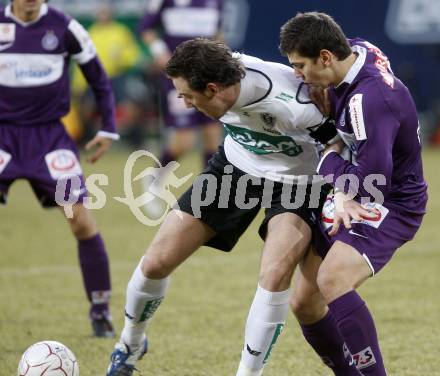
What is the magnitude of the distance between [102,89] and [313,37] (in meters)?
2.18

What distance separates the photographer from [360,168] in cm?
361

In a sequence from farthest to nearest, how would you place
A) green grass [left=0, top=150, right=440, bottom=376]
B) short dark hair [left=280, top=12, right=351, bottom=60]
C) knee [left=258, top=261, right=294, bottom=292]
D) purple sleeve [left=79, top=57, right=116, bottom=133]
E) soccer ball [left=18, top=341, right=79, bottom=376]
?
purple sleeve [left=79, top=57, right=116, bottom=133] < green grass [left=0, top=150, right=440, bottom=376] < soccer ball [left=18, top=341, right=79, bottom=376] < knee [left=258, top=261, right=294, bottom=292] < short dark hair [left=280, top=12, right=351, bottom=60]

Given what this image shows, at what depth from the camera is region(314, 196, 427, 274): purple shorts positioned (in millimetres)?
3686

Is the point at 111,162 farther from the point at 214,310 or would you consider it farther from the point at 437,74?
the point at 214,310

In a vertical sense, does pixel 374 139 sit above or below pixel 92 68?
above

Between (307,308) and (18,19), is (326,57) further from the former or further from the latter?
(18,19)

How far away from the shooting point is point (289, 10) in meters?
14.4

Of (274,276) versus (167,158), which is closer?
(274,276)

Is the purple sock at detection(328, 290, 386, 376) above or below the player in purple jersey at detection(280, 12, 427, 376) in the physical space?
below

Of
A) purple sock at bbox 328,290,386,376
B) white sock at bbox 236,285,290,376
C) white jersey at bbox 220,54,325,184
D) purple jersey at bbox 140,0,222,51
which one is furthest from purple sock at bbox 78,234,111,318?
purple jersey at bbox 140,0,222,51

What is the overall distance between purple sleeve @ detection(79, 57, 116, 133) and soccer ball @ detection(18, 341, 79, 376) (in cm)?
179

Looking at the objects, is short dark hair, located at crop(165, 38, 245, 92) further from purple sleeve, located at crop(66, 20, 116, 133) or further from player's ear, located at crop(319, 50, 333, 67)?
purple sleeve, located at crop(66, 20, 116, 133)

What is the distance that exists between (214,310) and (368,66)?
98.9 inches

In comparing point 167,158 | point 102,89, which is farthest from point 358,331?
point 167,158
